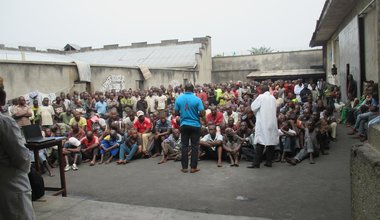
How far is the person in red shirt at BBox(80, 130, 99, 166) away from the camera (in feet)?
30.1

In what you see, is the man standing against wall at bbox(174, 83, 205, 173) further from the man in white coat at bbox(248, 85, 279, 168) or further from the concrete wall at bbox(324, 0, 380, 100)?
the concrete wall at bbox(324, 0, 380, 100)

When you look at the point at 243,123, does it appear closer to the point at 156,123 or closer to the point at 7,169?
the point at 156,123

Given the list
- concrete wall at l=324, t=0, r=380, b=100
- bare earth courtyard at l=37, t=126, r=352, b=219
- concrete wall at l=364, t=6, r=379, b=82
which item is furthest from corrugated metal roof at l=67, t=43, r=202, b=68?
bare earth courtyard at l=37, t=126, r=352, b=219

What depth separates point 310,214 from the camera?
4.51m

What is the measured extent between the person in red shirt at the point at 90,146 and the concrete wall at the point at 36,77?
4762 mm

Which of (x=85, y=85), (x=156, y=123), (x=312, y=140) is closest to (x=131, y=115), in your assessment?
(x=156, y=123)

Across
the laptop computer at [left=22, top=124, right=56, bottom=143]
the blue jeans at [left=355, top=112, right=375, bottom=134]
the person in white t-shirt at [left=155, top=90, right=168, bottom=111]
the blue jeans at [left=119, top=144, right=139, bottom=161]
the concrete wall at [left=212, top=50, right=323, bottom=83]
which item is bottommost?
the blue jeans at [left=119, top=144, right=139, bottom=161]

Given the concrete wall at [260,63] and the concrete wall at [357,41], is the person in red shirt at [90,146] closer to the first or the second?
the concrete wall at [357,41]

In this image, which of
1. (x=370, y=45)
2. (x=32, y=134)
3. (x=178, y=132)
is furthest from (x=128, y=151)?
(x=370, y=45)

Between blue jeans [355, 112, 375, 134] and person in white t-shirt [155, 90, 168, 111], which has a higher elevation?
person in white t-shirt [155, 90, 168, 111]

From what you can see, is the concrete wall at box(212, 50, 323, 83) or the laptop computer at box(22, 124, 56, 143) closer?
the laptop computer at box(22, 124, 56, 143)

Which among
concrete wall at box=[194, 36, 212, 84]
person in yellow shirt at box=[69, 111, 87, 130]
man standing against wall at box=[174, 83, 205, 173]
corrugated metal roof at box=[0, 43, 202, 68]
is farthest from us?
corrugated metal roof at box=[0, 43, 202, 68]

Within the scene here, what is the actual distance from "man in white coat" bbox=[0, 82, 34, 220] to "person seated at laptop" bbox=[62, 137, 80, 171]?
5.86 metres

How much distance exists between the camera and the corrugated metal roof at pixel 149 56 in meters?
Result: 30.1
